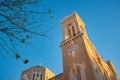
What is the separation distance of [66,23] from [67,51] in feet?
23.9

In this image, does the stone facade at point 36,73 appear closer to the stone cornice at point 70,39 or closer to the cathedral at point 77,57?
the cathedral at point 77,57

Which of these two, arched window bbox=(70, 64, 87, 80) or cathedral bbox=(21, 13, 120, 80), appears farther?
cathedral bbox=(21, 13, 120, 80)

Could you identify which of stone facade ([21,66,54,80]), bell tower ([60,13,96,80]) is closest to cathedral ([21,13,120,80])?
bell tower ([60,13,96,80])

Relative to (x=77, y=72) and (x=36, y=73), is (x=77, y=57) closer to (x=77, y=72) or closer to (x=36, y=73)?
(x=77, y=72)

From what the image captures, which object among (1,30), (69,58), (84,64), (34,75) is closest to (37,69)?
(34,75)

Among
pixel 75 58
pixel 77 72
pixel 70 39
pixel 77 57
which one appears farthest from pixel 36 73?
pixel 77 72

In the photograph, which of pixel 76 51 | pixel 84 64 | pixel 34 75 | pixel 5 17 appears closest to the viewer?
pixel 5 17

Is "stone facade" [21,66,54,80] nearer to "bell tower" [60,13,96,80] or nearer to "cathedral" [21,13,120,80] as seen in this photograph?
"cathedral" [21,13,120,80]

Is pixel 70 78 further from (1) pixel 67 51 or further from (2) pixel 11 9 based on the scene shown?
(2) pixel 11 9

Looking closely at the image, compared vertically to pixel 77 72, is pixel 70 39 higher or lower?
higher

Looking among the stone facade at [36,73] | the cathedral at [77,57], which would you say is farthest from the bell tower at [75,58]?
the stone facade at [36,73]

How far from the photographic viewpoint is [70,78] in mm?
15992

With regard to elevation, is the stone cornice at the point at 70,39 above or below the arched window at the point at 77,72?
above

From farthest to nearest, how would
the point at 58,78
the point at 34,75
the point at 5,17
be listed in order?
the point at 34,75, the point at 58,78, the point at 5,17
